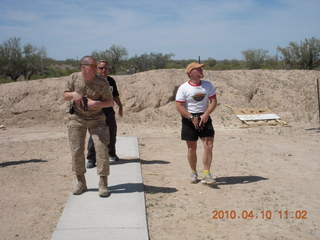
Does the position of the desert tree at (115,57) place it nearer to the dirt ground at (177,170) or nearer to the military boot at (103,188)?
the dirt ground at (177,170)

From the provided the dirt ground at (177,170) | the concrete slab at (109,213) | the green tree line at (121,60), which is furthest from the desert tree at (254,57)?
the concrete slab at (109,213)

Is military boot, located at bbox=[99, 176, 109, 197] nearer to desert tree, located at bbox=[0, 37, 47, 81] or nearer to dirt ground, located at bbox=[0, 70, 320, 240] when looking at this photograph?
dirt ground, located at bbox=[0, 70, 320, 240]

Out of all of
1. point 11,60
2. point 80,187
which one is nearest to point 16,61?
point 11,60

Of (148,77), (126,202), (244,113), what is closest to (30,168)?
(126,202)

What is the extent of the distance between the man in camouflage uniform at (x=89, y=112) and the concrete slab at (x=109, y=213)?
0.29 meters

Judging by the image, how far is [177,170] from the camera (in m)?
6.94

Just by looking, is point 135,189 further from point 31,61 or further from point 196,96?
point 31,61

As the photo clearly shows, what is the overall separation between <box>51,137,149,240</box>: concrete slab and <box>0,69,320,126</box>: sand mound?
29.5 feet

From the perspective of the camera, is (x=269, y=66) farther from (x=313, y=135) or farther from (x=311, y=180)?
(x=311, y=180)

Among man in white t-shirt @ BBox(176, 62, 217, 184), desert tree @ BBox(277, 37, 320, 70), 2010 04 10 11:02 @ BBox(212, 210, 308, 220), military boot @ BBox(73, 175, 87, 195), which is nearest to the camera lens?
2010 04 10 11:02 @ BBox(212, 210, 308, 220)

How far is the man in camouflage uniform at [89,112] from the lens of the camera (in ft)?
15.8

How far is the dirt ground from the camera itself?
4.41m

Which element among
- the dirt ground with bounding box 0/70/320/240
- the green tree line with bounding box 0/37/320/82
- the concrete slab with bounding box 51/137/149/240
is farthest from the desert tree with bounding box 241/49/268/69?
the concrete slab with bounding box 51/137/149/240

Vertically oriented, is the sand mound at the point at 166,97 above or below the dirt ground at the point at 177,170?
above
